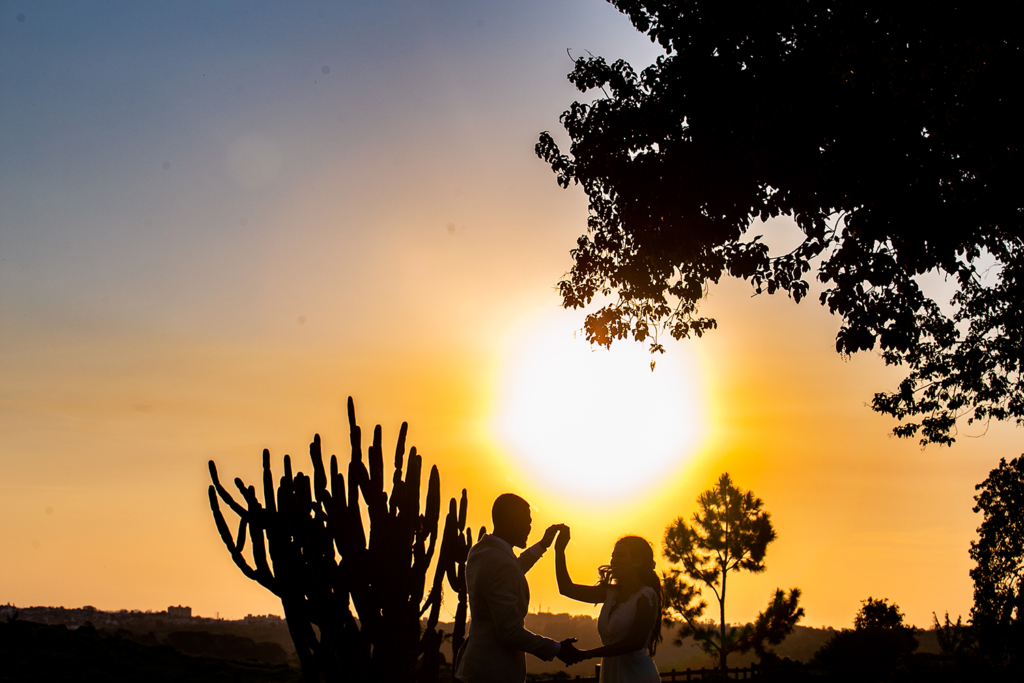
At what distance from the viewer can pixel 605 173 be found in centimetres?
1502

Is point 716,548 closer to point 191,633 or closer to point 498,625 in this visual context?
point 498,625

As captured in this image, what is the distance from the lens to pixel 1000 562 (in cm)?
3022

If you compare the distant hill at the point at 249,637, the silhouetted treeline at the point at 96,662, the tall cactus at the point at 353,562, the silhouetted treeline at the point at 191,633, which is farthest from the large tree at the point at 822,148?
the distant hill at the point at 249,637

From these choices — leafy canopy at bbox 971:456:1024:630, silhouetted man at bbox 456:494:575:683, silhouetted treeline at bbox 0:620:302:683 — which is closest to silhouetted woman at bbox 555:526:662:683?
silhouetted man at bbox 456:494:575:683

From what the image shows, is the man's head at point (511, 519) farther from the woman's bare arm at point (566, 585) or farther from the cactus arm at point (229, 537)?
the cactus arm at point (229, 537)

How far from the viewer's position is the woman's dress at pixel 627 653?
6.45m

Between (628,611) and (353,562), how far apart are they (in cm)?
321

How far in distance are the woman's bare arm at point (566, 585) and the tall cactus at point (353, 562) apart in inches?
45.6

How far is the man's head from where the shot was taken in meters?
5.47

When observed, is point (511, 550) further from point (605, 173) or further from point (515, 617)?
point (605, 173)

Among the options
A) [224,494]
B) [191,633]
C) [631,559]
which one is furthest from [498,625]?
[191,633]

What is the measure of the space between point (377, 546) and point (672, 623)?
49.1 metres

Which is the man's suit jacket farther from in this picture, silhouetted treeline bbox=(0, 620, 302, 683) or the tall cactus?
silhouetted treeline bbox=(0, 620, 302, 683)

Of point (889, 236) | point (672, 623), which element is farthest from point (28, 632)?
point (889, 236)
